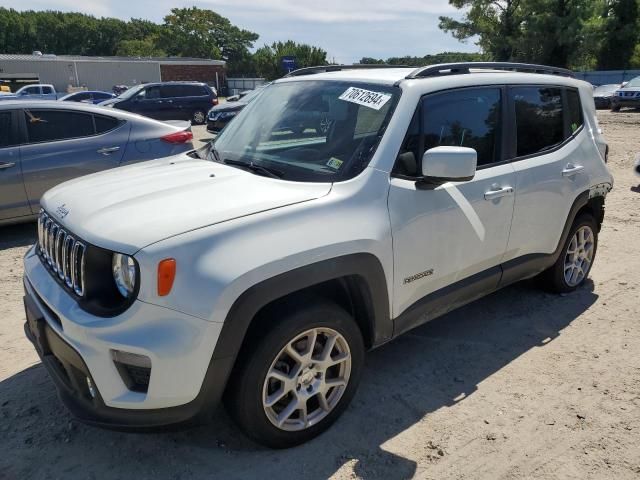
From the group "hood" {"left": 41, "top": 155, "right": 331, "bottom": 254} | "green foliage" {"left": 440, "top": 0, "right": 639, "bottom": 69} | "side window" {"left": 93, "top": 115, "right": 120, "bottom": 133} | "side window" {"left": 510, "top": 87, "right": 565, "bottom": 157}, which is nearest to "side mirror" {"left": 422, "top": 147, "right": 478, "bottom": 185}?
"hood" {"left": 41, "top": 155, "right": 331, "bottom": 254}

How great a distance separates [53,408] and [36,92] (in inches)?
1160

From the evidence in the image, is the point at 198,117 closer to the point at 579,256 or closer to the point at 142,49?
the point at 579,256

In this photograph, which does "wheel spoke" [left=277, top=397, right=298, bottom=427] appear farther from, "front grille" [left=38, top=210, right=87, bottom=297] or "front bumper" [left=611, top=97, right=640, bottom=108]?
"front bumper" [left=611, top=97, right=640, bottom=108]

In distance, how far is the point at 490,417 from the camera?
2.86 m

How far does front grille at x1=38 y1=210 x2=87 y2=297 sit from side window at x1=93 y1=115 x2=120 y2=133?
365 cm

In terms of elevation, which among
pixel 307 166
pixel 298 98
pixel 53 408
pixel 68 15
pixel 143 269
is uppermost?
pixel 68 15

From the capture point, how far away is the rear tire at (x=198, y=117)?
20066 millimetres

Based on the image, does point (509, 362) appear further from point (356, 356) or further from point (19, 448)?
point (19, 448)

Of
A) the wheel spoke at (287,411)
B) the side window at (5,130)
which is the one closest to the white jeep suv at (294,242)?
the wheel spoke at (287,411)

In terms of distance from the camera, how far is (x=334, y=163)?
276 centimetres

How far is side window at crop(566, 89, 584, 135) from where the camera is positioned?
4.04 metres

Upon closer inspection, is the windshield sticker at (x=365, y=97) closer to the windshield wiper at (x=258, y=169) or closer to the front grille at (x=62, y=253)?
the windshield wiper at (x=258, y=169)

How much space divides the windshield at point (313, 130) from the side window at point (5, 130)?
11.2ft

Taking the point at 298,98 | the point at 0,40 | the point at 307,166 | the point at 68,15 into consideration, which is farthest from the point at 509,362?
the point at 68,15
